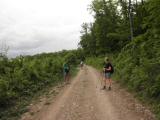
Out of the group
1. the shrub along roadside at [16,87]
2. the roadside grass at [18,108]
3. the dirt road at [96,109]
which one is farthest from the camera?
the shrub along roadside at [16,87]

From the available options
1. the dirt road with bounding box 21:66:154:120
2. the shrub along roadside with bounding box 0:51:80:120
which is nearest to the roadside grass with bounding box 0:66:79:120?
the shrub along roadside with bounding box 0:51:80:120

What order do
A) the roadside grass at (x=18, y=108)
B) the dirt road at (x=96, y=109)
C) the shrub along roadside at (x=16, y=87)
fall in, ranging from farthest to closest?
the shrub along roadside at (x=16, y=87)
the roadside grass at (x=18, y=108)
the dirt road at (x=96, y=109)

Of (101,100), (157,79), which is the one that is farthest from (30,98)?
(157,79)

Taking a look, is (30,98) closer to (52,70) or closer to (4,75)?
(4,75)

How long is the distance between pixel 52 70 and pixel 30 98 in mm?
15648

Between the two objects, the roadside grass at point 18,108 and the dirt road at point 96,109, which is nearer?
the dirt road at point 96,109

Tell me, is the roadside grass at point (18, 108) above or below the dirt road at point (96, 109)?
below

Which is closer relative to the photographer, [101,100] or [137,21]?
[101,100]

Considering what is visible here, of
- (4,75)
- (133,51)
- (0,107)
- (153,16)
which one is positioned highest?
(153,16)

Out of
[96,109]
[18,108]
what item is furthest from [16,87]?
[96,109]

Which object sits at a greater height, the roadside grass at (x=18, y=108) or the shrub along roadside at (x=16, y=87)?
the shrub along roadside at (x=16, y=87)

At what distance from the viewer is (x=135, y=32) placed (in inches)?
1639

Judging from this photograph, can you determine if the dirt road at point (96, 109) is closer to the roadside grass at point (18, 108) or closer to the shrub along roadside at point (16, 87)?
the roadside grass at point (18, 108)

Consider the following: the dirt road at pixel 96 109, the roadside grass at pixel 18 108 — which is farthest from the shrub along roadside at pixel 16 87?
the dirt road at pixel 96 109
